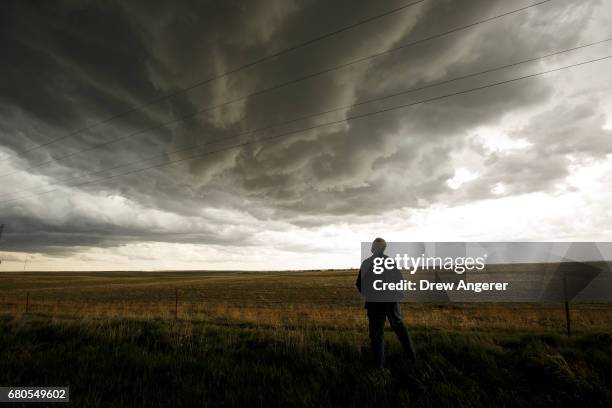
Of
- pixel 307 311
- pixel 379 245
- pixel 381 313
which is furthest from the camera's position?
pixel 307 311

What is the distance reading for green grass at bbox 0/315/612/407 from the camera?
3.93 m

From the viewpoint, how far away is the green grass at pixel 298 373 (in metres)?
3.93

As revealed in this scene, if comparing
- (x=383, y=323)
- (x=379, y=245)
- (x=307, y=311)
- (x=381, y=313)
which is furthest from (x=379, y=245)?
(x=307, y=311)

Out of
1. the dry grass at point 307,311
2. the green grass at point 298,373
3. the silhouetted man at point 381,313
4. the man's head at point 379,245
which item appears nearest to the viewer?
the green grass at point 298,373

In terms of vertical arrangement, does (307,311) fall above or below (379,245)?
below

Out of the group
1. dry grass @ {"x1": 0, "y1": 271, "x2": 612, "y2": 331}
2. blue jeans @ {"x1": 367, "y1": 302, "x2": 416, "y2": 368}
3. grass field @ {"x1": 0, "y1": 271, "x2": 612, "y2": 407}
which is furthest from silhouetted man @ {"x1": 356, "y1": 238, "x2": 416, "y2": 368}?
dry grass @ {"x1": 0, "y1": 271, "x2": 612, "y2": 331}

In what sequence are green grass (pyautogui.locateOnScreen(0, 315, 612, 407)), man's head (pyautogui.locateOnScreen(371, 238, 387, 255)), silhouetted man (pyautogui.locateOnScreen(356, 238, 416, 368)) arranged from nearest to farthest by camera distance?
green grass (pyautogui.locateOnScreen(0, 315, 612, 407)) → silhouetted man (pyautogui.locateOnScreen(356, 238, 416, 368)) → man's head (pyautogui.locateOnScreen(371, 238, 387, 255))

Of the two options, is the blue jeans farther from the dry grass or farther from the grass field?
the dry grass

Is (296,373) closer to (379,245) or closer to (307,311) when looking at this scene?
(379,245)

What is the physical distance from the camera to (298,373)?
500 cm

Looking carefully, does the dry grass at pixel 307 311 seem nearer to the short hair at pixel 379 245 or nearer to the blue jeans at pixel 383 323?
the blue jeans at pixel 383 323

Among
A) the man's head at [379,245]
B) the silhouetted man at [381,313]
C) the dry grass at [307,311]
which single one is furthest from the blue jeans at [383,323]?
the dry grass at [307,311]

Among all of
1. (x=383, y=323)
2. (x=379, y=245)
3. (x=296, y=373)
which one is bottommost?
(x=296, y=373)

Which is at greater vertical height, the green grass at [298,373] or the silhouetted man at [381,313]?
the silhouetted man at [381,313]
